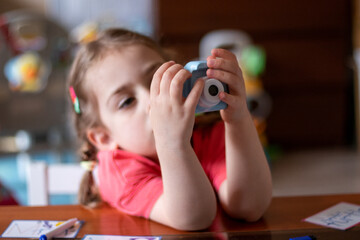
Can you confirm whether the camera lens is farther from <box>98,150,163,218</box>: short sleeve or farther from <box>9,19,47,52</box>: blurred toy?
<box>9,19,47,52</box>: blurred toy

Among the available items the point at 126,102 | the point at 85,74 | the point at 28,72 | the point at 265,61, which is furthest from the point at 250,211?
the point at 265,61

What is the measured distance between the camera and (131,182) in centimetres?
72

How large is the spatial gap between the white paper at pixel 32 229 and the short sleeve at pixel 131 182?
0.08 m

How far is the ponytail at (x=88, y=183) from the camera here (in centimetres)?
78

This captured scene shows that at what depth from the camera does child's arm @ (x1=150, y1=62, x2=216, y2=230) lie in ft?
1.78

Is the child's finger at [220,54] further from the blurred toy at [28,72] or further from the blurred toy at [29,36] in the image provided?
the blurred toy at [29,36]

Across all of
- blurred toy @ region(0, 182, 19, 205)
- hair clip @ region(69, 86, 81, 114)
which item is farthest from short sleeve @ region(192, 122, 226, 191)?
blurred toy @ region(0, 182, 19, 205)

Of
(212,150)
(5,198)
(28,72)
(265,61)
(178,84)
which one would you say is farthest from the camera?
(265,61)

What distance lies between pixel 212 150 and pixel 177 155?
222 mm

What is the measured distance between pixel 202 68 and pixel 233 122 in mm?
→ 100

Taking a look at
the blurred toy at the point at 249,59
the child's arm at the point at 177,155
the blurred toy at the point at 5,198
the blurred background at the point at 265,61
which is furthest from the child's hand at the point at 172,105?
the blurred background at the point at 265,61

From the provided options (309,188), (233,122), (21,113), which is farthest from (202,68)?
(21,113)

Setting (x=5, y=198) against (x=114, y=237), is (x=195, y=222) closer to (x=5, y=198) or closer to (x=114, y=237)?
(x=114, y=237)

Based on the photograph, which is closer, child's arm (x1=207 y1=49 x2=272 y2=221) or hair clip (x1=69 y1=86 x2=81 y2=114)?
child's arm (x1=207 y1=49 x2=272 y2=221)
